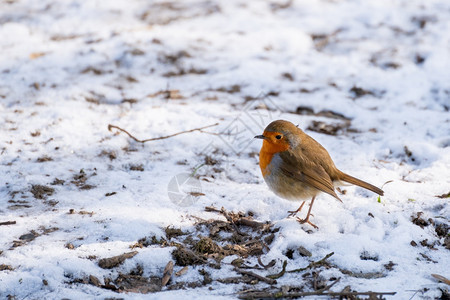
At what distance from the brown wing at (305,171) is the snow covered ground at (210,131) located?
11.8 inches

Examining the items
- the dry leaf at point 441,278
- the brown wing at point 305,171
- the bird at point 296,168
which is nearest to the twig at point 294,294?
the dry leaf at point 441,278

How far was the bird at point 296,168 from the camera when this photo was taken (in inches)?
144

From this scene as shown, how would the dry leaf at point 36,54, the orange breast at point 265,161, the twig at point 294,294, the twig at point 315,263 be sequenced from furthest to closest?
the dry leaf at point 36,54 → the orange breast at point 265,161 → the twig at point 315,263 → the twig at point 294,294

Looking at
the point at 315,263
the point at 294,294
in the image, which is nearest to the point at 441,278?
the point at 315,263

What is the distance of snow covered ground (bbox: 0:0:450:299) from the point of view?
3012 mm

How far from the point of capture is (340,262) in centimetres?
304

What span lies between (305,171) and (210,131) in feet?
5.52

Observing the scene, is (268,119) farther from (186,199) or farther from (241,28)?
(241,28)

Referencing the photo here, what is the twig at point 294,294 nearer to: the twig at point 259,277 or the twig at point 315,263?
the twig at point 259,277

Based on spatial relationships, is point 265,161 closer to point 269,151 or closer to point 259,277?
point 269,151

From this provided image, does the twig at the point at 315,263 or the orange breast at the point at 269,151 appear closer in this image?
the twig at the point at 315,263

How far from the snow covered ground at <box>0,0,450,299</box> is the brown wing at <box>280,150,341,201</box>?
300 mm

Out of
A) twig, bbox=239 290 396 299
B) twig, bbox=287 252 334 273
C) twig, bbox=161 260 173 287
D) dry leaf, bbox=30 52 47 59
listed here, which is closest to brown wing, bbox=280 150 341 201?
twig, bbox=287 252 334 273

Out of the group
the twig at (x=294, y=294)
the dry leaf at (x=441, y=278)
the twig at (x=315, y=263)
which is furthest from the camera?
the twig at (x=315, y=263)
